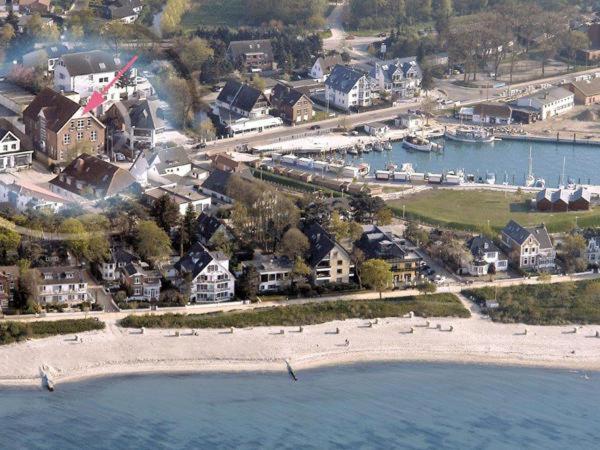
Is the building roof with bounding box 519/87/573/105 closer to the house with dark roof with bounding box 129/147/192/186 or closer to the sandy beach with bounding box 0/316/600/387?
the house with dark roof with bounding box 129/147/192/186

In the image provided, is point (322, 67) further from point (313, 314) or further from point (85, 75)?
point (313, 314)

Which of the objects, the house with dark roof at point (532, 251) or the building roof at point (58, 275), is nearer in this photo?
the building roof at point (58, 275)

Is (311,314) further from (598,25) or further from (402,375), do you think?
(598,25)

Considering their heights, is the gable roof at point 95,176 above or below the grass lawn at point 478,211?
above

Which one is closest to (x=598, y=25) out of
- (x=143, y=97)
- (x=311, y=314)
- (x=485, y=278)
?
(x=143, y=97)

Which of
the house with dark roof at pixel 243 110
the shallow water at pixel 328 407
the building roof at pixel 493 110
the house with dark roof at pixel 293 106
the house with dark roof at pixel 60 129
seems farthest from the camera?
the building roof at pixel 493 110

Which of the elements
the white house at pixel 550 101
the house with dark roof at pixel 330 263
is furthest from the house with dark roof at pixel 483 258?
the white house at pixel 550 101

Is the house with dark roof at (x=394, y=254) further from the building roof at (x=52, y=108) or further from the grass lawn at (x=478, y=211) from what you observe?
the building roof at (x=52, y=108)
